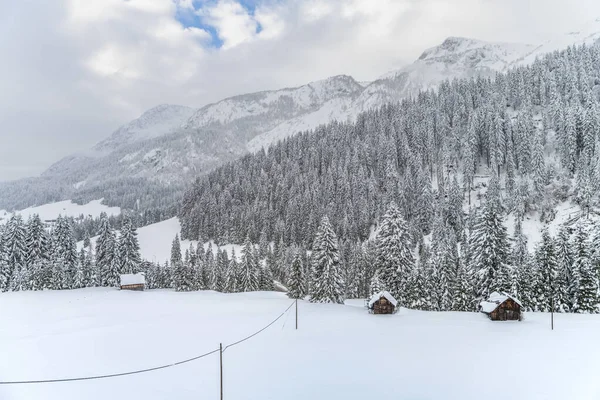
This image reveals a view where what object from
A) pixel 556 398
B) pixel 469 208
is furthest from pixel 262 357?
pixel 469 208

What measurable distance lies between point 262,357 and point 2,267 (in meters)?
67.8

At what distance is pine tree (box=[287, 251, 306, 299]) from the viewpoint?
60375mm

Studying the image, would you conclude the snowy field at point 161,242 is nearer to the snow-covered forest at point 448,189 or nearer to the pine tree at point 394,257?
the snow-covered forest at point 448,189

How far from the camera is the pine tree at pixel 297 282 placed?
6038cm

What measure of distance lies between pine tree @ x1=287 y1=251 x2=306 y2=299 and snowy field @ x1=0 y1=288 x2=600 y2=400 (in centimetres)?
1597

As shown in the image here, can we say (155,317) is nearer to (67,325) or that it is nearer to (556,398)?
(67,325)

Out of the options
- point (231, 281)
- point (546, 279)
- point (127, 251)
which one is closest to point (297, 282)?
point (231, 281)

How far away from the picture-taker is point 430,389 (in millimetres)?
21375

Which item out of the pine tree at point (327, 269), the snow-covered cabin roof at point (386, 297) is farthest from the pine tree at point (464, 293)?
the pine tree at point (327, 269)

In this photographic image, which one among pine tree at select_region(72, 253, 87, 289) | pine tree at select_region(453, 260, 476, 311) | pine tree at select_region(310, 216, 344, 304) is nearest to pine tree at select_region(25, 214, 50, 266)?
pine tree at select_region(72, 253, 87, 289)

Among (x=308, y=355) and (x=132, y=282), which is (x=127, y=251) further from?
(x=308, y=355)

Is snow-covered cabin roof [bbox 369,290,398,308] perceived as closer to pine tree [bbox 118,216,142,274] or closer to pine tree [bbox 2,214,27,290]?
pine tree [bbox 118,216,142,274]

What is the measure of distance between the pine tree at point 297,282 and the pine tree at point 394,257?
1410 cm

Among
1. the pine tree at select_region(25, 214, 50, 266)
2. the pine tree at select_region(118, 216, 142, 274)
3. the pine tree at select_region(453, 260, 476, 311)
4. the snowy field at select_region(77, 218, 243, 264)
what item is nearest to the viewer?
the pine tree at select_region(453, 260, 476, 311)
